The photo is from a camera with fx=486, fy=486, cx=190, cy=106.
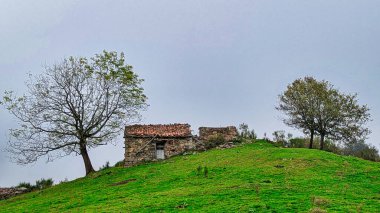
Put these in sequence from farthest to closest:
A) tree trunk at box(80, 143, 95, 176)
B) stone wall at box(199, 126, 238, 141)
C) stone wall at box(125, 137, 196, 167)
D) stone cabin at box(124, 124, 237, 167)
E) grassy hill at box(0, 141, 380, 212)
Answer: stone wall at box(199, 126, 238, 141) → stone cabin at box(124, 124, 237, 167) → stone wall at box(125, 137, 196, 167) → tree trunk at box(80, 143, 95, 176) → grassy hill at box(0, 141, 380, 212)

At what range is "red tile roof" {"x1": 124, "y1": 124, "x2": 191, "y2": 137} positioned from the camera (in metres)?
56.4

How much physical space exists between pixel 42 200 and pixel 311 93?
35010 mm

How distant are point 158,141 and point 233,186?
2494cm

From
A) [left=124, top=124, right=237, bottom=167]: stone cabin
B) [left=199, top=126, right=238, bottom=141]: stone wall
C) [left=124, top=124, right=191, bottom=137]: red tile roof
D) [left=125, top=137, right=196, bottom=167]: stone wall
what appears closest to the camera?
[left=125, top=137, right=196, bottom=167]: stone wall

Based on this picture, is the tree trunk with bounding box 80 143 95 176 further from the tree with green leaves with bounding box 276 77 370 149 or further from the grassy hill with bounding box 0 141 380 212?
the tree with green leaves with bounding box 276 77 370 149

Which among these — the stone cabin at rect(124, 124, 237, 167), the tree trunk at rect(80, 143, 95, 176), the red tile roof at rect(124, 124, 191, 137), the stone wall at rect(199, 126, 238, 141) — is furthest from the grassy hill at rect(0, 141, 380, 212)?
the stone wall at rect(199, 126, 238, 141)

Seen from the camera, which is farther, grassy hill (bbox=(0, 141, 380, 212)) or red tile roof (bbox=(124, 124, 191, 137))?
red tile roof (bbox=(124, 124, 191, 137))

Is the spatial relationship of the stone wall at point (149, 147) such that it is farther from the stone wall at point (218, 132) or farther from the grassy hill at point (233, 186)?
the grassy hill at point (233, 186)

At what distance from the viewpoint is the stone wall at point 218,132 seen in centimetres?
5834

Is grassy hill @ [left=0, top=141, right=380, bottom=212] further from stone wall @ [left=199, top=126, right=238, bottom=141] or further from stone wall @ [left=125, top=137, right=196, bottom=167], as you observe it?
stone wall @ [left=199, top=126, right=238, bottom=141]

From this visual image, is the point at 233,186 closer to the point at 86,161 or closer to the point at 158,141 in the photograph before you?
the point at 158,141

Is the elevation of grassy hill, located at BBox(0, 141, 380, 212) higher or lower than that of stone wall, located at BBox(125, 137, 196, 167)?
lower

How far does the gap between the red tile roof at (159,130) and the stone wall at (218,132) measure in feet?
6.02

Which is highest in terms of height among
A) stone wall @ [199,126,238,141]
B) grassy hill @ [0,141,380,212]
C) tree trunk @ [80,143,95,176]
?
stone wall @ [199,126,238,141]
